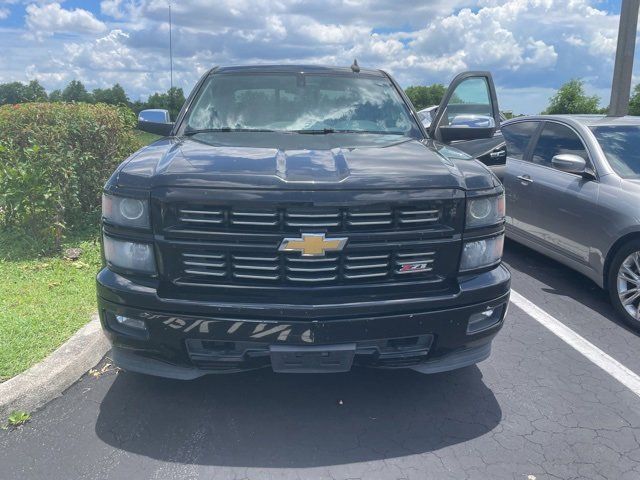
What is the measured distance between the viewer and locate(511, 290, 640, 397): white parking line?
150 inches

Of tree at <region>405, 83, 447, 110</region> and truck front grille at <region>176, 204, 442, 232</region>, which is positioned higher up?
tree at <region>405, 83, 447, 110</region>

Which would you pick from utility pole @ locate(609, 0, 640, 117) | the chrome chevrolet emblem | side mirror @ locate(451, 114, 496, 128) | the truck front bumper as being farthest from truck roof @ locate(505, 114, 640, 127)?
the chrome chevrolet emblem

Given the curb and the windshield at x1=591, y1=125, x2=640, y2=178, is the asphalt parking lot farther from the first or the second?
the windshield at x1=591, y1=125, x2=640, y2=178

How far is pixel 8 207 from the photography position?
20.2 feet

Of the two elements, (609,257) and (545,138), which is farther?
(545,138)

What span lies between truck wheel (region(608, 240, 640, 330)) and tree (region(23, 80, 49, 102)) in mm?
6669

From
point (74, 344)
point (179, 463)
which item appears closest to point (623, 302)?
point (179, 463)

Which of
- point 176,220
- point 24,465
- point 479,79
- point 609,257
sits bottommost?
point 24,465

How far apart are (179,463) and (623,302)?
374 centimetres

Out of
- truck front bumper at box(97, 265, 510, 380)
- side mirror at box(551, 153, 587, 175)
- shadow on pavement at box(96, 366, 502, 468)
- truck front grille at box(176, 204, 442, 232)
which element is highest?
side mirror at box(551, 153, 587, 175)

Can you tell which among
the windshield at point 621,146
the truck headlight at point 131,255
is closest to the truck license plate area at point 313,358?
the truck headlight at point 131,255

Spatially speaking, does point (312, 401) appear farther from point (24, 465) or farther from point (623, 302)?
point (623, 302)

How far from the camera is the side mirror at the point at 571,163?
5305 millimetres

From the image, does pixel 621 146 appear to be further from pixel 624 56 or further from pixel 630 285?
pixel 624 56
